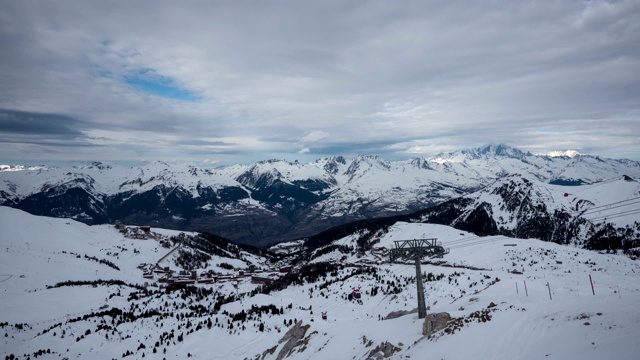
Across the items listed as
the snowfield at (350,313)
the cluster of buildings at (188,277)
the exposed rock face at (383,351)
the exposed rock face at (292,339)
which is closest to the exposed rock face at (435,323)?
the snowfield at (350,313)

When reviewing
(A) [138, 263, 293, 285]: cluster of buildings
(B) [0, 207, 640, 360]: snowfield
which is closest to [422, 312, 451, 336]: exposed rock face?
(B) [0, 207, 640, 360]: snowfield

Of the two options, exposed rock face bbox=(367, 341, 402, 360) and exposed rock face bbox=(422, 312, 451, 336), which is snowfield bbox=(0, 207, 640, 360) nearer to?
exposed rock face bbox=(367, 341, 402, 360)

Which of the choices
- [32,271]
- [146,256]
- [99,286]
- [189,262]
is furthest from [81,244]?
[99,286]

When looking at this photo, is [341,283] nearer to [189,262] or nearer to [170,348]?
[170,348]

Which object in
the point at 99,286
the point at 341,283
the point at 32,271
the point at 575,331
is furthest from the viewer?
the point at 32,271

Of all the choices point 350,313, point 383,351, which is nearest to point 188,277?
point 350,313

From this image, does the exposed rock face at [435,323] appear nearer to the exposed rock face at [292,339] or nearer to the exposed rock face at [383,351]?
the exposed rock face at [383,351]

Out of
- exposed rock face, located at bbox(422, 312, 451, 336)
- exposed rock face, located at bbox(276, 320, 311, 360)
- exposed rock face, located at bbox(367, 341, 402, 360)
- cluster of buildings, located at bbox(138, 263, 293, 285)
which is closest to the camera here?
exposed rock face, located at bbox(367, 341, 402, 360)

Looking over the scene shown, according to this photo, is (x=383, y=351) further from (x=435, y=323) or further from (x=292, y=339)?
(x=292, y=339)
